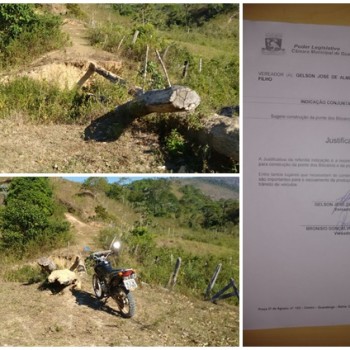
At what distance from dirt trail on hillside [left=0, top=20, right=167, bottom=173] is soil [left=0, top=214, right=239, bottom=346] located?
421mm

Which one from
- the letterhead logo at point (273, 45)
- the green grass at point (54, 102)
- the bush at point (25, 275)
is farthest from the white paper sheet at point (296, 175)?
the bush at point (25, 275)

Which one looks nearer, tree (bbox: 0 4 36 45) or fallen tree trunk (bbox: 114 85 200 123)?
fallen tree trunk (bbox: 114 85 200 123)

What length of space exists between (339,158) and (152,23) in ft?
5.87

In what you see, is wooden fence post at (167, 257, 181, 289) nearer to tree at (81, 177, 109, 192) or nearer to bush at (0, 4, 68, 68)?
tree at (81, 177, 109, 192)

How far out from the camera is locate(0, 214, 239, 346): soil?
3.00 m

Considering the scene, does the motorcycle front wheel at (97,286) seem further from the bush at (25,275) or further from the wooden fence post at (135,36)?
the wooden fence post at (135,36)

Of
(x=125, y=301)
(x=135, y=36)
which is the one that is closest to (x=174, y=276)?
(x=125, y=301)

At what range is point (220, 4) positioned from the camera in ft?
10.9

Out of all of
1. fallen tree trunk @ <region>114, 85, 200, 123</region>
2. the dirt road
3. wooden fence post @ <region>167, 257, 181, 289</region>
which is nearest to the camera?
the dirt road

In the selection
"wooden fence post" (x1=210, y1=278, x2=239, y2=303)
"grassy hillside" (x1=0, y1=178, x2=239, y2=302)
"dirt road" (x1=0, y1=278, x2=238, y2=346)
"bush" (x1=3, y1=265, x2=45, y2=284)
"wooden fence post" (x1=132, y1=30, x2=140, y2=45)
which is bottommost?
"dirt road" (x1=0, y1=278, x2=238, y2=346)

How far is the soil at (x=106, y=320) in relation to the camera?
3000mm

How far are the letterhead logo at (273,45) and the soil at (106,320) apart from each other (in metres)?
1.73
